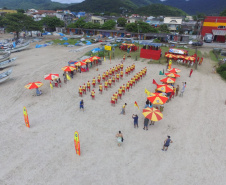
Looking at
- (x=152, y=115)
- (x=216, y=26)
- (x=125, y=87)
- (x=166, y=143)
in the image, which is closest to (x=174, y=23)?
(x=216, y=26)

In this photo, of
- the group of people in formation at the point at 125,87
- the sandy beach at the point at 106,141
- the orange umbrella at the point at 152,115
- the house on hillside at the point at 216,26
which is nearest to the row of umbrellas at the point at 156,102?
the orange umbrella at the point at 152,115

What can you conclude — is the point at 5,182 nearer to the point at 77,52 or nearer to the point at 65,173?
the point at 65,173

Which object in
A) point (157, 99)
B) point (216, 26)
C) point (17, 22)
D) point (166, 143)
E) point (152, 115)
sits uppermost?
point (17, 22)

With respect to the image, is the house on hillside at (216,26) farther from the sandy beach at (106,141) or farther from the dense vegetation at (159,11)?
the dense vegetation at (159,11)

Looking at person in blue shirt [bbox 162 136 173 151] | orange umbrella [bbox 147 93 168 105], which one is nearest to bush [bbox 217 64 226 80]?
orange umbrella [bbox 147 93 168 105]

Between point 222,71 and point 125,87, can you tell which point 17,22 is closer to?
point 125,87
